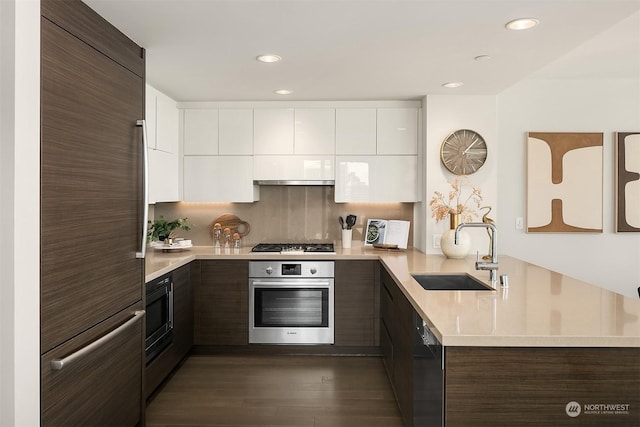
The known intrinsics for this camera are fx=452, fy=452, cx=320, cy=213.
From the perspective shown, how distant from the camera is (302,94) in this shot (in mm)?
3822

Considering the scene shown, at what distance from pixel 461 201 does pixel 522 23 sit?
1870 millimetres

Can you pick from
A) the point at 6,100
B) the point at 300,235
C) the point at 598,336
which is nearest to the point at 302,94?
the point at 300,235

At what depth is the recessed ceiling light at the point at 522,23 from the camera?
2223 mm

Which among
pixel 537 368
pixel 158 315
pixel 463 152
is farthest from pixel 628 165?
pixel 158 315

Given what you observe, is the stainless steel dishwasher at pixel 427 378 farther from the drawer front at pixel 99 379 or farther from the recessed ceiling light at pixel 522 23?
the recessed ceiling light at pixel 522 23

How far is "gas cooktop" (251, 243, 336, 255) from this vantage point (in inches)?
155

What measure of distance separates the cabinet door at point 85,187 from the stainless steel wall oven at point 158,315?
500 mm

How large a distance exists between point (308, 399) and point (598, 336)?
6.54 feet

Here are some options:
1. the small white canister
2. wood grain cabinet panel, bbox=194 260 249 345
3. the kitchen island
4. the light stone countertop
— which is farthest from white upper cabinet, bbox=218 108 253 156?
the kitchen island

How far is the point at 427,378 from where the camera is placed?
193 centimetres

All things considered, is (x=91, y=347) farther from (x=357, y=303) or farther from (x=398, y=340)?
(x=357, y=303)

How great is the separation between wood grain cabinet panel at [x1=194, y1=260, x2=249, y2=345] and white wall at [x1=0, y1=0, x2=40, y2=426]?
2.29 meters

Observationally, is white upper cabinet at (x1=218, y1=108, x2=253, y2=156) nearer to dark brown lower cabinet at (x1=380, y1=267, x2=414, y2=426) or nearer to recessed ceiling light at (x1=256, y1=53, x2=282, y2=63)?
recessed ceiling light at (x1=256, y1=53, x2=282, y2=63)

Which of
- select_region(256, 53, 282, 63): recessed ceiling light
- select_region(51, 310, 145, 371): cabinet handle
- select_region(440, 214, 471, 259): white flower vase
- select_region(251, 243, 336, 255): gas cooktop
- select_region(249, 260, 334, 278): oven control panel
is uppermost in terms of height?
select_region(256, 53, 282, 63): recessed ceiling light
